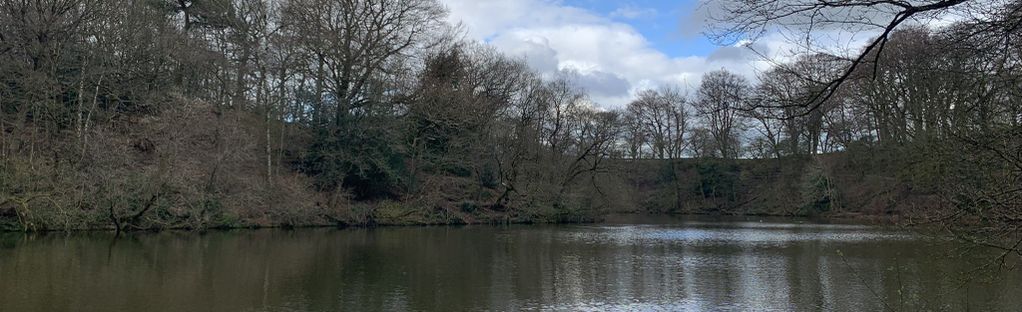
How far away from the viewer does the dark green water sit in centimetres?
1154

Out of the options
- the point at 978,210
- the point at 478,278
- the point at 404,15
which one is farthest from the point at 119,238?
the point at 978,210

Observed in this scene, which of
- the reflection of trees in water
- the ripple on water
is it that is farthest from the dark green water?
the ripple on water

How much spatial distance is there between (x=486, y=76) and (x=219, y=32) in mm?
13704

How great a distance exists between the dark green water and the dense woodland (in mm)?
1567

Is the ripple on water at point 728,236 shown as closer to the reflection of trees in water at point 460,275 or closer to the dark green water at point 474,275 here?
the dark green water at point 474,275

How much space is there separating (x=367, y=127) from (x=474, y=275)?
19.2 metres

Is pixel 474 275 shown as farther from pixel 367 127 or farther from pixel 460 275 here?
pixel 367 127

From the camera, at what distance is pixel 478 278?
15.1m

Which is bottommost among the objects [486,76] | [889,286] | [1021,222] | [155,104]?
[889,286]

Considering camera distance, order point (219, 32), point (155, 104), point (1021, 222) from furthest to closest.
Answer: point (219, 32), point (155, 104), point (1021, 222)

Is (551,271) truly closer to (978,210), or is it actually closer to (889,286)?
(889,286)

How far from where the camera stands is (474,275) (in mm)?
15539

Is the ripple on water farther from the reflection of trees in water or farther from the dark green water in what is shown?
the reflection of trees in water

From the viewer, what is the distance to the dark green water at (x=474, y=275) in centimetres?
1154
